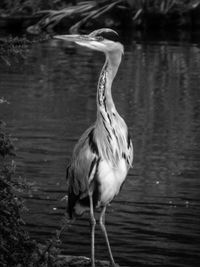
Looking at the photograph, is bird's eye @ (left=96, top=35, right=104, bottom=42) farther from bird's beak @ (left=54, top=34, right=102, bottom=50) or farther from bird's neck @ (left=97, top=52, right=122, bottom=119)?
bird's neck @ (left=97, top=52, right=122, bottom=119)

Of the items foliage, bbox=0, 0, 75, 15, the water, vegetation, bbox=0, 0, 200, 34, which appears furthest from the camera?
foliage, bbox=0, 0, 75, 15

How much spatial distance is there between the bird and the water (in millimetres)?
784

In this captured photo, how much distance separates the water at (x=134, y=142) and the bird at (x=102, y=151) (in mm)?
784

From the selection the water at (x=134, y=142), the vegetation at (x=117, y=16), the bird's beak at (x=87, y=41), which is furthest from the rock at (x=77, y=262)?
the vegetation at (x=117, y=16)

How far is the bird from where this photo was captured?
8.34m

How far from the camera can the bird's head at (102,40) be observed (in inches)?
330

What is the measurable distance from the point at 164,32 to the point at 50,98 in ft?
62.9

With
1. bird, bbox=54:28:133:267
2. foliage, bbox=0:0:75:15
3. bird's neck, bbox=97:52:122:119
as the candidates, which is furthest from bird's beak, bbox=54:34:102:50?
foliage, bbox=0:0:75:15

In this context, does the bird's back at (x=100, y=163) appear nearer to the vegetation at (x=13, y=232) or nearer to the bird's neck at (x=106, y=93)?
the bird's neck at (x=106, y=93)

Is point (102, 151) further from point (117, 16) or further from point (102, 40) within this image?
point (117, 16)

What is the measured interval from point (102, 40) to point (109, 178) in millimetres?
1094

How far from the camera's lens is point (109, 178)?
27.5ft

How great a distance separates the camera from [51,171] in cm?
1262

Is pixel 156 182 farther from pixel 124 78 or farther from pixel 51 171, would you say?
pixel 124 78
